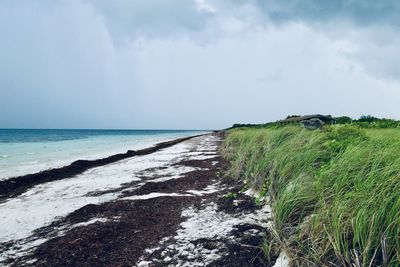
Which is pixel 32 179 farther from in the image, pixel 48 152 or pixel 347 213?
pixel 48 152

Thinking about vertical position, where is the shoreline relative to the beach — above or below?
below

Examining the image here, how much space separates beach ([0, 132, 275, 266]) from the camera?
11.0 feet

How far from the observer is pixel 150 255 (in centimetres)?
338

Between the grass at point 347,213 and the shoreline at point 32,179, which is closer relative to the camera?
the grass at point 347,213

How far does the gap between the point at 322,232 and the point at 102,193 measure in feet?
16.4

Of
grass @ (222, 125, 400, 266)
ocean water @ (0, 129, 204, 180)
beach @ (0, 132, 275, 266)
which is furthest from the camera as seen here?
ocean water @ (0, 129, 204, 180)

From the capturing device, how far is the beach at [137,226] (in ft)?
11.0

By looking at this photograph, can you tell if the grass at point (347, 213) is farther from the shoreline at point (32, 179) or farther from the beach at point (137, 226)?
the shoreline at point (32, 179)

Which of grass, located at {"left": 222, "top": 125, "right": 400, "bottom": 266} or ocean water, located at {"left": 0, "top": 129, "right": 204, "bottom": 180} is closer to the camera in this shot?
grass, located at {"left": 222, "top": 125, "right": 400, "bottom": 266}

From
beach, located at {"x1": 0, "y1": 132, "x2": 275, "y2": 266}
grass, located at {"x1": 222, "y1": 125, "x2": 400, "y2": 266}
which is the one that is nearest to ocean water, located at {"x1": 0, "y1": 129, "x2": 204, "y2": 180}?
beach, located at {"x1": 0, "y1": 132, "x2": 275, "y2": 266}

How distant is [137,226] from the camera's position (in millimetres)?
4281

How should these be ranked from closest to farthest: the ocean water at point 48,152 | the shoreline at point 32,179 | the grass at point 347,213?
the grass at point 347,213
the shoreline at point 32,179
the ocean water at point 48,152

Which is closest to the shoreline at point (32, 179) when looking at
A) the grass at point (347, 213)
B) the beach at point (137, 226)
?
the beach at point (137, 226)

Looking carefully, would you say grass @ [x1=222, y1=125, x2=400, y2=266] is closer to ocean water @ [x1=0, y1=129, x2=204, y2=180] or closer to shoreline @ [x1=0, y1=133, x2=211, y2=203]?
shoreline @ [x1=0, y1=133, x2=211, y2=203]
